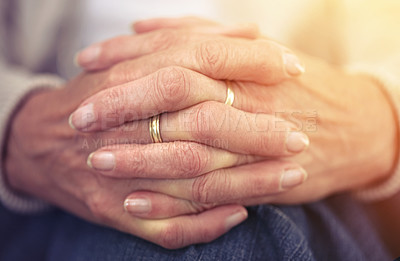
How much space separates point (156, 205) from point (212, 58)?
27cm

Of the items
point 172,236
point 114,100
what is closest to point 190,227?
point 172,236

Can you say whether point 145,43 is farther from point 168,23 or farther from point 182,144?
point 182,144

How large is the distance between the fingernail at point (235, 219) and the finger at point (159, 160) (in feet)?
0.30

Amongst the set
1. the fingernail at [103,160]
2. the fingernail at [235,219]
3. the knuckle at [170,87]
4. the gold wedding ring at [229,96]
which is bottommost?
the fingernail at [235,219]

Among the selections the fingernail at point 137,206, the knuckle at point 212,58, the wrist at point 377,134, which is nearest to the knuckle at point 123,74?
the knuckle at point 212,58

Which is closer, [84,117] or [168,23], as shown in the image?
[84,117]

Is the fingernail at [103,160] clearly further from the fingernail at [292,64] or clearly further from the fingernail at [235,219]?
the fingernail at [292,64]

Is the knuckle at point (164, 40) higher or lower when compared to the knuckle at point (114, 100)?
higher

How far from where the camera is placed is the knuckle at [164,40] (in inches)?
26.2

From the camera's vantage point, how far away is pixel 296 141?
0.60 m

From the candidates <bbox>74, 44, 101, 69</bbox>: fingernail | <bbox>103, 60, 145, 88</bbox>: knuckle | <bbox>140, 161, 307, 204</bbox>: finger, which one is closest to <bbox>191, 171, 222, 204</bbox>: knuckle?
<bbox>140, 161, 307, 204</bbox>: finger

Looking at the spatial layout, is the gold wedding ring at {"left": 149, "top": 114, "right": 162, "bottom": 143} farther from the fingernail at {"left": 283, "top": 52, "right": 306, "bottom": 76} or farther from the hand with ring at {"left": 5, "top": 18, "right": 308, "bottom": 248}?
the fingernail at {"left": 283, "top": 52, "right": 306, "bottom": 76}

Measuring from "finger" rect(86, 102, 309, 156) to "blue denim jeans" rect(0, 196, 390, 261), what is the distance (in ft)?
0.39

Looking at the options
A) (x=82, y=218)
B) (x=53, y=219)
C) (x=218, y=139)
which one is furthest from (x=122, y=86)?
(x=53, y=219)
